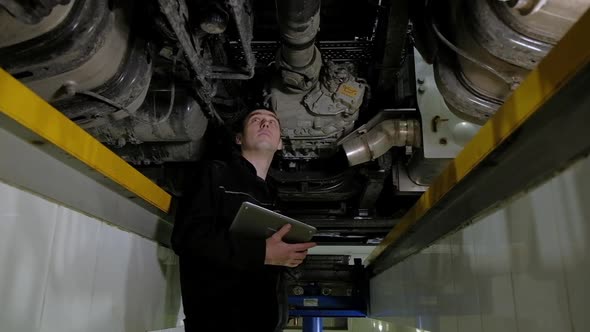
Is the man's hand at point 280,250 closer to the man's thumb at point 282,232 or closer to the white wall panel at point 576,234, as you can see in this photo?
the man's thumb at point 282,232

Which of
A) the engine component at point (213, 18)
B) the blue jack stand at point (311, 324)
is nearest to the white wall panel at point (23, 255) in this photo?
the engine component at point (213, 18)

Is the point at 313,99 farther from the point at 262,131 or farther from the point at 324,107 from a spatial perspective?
the point at 262,131

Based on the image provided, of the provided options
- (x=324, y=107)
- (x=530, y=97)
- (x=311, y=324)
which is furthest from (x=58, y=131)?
(x=311, y=324)

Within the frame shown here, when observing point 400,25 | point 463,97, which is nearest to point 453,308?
point 463,97

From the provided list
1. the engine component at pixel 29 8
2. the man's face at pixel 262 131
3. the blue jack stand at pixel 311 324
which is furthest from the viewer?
the blue jack stand at pixel 311 324

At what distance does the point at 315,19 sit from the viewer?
48.3 inches

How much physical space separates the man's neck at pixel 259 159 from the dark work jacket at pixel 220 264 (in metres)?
0.15

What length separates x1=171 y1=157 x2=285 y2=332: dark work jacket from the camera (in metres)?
1.27

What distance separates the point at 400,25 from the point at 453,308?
2.74 feet

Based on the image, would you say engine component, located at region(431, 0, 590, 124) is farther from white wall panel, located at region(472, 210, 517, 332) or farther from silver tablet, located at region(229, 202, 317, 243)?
silver tablet, located at region(229, 202, 317, 243)

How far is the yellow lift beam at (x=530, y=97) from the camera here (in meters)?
0.50

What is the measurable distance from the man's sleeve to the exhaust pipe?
62 centimetres

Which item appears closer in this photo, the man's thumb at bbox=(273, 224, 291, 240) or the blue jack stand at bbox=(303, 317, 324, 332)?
the man's thumb at bbox=(273, 224, 291, 240)

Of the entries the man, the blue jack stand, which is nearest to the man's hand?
the man
